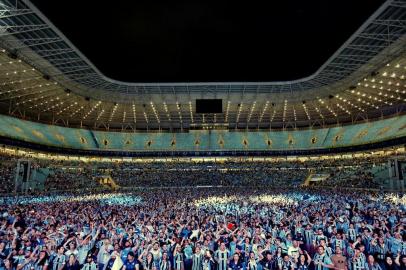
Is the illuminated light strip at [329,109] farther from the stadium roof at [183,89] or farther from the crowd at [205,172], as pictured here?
the crowd at [205,172]

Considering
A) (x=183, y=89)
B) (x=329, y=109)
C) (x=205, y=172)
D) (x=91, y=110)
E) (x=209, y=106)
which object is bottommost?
(x=205, y=172)

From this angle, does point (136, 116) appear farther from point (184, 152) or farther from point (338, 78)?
point (338, 78)

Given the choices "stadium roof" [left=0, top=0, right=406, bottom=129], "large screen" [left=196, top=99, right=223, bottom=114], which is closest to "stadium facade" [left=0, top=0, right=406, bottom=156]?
"stadium roof" [left=0, top=0, right=406, bottom=129]

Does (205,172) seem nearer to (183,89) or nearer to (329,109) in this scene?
(183,89)

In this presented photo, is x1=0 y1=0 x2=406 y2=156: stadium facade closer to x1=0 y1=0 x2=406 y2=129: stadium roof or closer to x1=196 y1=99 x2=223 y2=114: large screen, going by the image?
x1=0 y1=0 x2=406 y2=129: stadium roof

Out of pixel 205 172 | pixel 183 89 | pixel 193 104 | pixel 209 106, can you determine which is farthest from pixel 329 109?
pixel 183 89

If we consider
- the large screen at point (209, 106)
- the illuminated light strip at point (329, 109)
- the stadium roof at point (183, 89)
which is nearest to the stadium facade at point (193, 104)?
the stadium roof at point (183, 89)

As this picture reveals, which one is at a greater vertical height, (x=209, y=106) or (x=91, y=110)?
(x=91, y=110)

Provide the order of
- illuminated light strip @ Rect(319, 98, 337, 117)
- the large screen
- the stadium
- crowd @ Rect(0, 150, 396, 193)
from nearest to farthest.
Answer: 1. the stadium
2. the large screen
3. illuminated light strip @ Rect(319, 98, 337, 117)
4. crowd @ Rect(0, 150, 396, 193)

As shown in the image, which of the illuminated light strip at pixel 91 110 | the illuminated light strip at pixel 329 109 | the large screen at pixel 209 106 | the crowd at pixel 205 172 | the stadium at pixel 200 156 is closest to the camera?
the stadium at pixel 200 156
